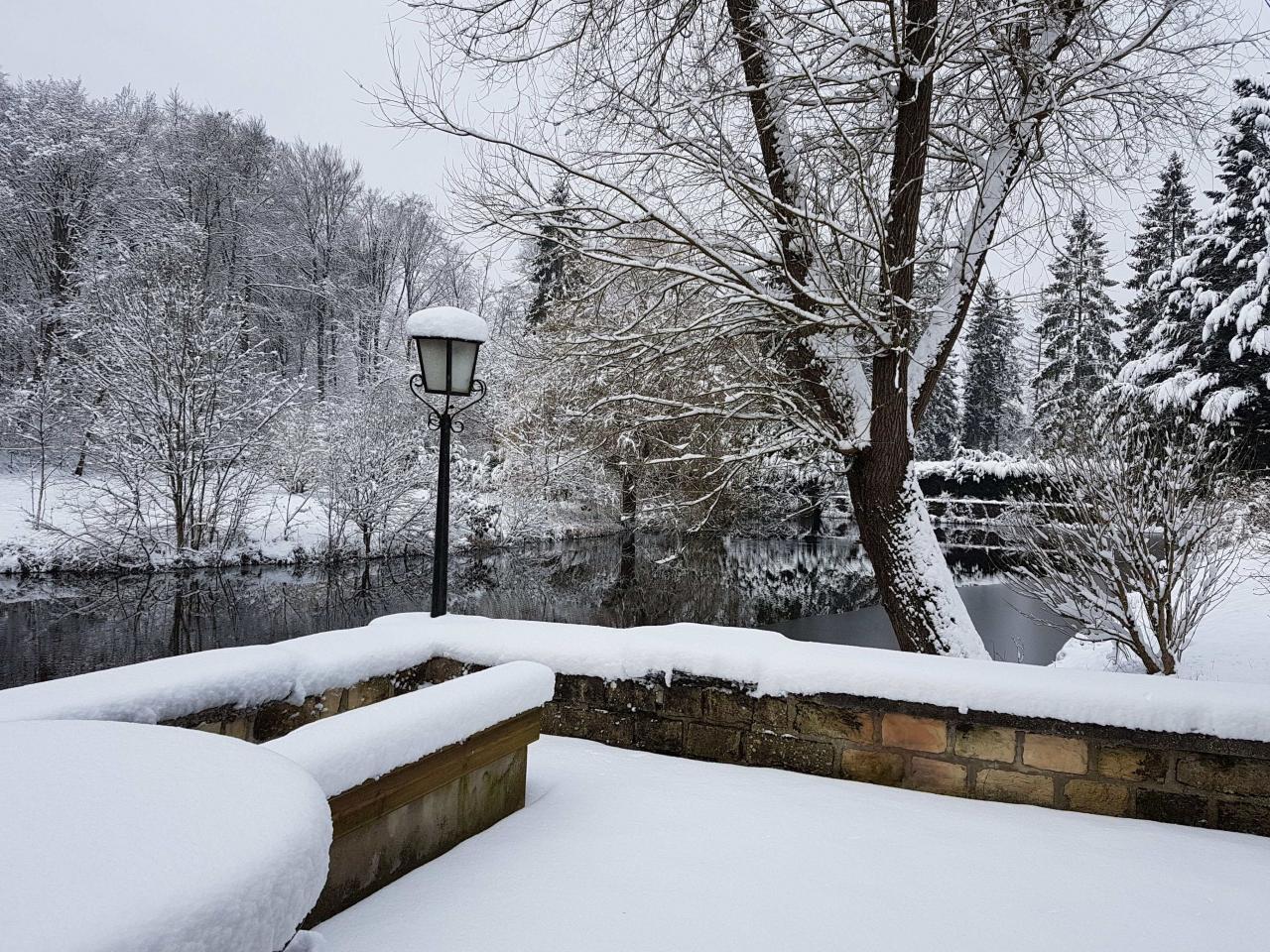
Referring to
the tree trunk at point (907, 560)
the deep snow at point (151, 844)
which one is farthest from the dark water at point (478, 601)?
the deep snow at point (151, 844)

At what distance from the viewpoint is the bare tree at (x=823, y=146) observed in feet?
14.5

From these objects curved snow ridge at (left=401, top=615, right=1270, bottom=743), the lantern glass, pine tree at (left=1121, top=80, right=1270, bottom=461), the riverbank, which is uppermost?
pine tree at (left=1121, top=80, right=1270, bottom=461)

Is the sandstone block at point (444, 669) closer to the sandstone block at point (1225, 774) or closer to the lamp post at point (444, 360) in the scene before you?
the lamp post at point (444, 360)

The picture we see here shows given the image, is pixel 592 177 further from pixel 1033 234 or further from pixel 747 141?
pixel 1033 234

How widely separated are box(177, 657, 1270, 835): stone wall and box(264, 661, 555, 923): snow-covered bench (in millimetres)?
729

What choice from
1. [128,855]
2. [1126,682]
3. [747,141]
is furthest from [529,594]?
[128,855]

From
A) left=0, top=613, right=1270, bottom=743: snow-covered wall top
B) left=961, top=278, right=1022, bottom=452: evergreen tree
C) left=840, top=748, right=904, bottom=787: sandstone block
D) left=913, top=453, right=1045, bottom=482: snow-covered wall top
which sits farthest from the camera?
left=961, top=278, right=1022, bottom=452: evergreen tree

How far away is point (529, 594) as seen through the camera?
42.1 feet

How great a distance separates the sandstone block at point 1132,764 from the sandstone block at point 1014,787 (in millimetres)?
196

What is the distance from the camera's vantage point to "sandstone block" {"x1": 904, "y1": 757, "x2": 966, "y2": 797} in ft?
9.23

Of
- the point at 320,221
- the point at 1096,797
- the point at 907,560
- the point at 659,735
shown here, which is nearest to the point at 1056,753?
the point at 1096,797

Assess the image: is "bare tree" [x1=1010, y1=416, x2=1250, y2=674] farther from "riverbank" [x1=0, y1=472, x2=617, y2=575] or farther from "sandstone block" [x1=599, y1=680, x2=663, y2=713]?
"riverbank" [x1=0, y1=472, x2=617, y2=575]

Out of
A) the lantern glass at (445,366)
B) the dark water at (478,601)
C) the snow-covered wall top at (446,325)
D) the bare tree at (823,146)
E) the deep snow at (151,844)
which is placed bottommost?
the dark water at (478,601)

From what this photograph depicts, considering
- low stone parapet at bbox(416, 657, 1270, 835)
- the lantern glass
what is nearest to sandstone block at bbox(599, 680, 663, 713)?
low stone parapet at bbox(416, 657, 1270, 835)
